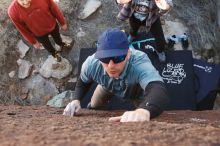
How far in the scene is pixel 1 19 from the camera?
5453 mm

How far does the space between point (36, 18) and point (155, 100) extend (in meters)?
2.31

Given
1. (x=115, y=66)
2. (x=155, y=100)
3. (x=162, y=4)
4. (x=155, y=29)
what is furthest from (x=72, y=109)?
(x=155, y=29)

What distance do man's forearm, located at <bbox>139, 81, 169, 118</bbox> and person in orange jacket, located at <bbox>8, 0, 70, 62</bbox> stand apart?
81.6 inches

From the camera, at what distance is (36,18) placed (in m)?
4.12

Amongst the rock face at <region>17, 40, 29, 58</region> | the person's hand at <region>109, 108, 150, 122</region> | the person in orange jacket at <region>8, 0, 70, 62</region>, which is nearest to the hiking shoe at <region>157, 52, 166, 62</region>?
the person in orange jacket at <region>8, 0, 70, 62</region>

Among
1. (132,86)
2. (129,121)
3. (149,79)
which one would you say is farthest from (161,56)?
(129,121)

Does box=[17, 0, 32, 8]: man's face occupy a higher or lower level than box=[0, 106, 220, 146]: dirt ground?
higher

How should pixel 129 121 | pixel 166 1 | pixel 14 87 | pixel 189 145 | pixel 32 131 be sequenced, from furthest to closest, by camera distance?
pixel 14 87 < pixel 166 1 < pixel 129 121 < pixel 32 131 < pixel 189 145

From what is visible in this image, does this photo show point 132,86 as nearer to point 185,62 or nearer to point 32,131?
point 32,131

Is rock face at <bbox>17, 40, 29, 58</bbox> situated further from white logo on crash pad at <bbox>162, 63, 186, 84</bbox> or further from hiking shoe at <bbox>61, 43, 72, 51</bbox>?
white logo on crash pad at <bbox>162, 63, 186, 84</bbox>

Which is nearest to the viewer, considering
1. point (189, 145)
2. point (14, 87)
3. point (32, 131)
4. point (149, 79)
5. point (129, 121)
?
point (189, 145)

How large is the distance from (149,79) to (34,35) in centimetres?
231

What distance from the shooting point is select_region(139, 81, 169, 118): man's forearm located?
2.10 m

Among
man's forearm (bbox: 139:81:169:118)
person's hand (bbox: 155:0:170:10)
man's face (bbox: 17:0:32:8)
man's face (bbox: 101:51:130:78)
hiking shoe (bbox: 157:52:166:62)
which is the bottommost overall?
man's forearm (bbox: 139:81:169:118)
